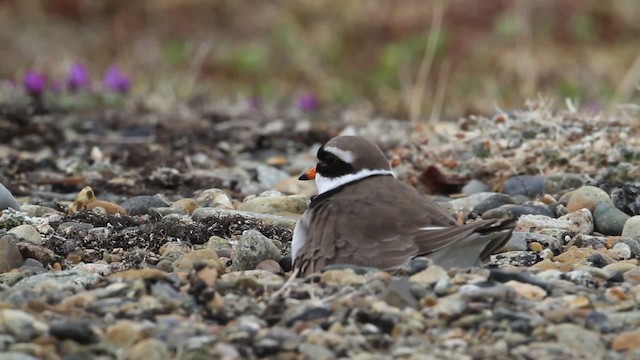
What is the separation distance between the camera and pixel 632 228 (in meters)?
5.54

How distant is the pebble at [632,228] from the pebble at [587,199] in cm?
34

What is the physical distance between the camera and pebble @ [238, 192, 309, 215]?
20.3 ft

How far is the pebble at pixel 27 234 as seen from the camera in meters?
5.34

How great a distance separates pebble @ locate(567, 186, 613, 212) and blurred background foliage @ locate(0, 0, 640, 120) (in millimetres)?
6486

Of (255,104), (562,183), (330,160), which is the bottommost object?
(255,104)

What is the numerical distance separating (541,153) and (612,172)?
481mm

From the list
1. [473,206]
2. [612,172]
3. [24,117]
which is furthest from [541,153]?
[24,117]

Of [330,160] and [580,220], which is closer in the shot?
[330,160]

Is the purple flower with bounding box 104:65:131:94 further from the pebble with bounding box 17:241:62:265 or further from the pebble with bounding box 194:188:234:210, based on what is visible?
the pebble with bounding box 17:241:62:265

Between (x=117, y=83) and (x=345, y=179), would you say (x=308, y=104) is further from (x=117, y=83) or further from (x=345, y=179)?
(x=345, y=179)

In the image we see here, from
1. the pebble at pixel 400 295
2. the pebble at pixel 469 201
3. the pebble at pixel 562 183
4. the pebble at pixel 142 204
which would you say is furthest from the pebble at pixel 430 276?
the pebble at pixel 562 183

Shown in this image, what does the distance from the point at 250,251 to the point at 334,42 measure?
460 inches

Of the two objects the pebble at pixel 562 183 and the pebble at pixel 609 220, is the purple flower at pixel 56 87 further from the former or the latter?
the pebble at pixel 609 220

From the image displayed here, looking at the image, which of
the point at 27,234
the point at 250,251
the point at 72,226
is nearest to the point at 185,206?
the point at 72,226
